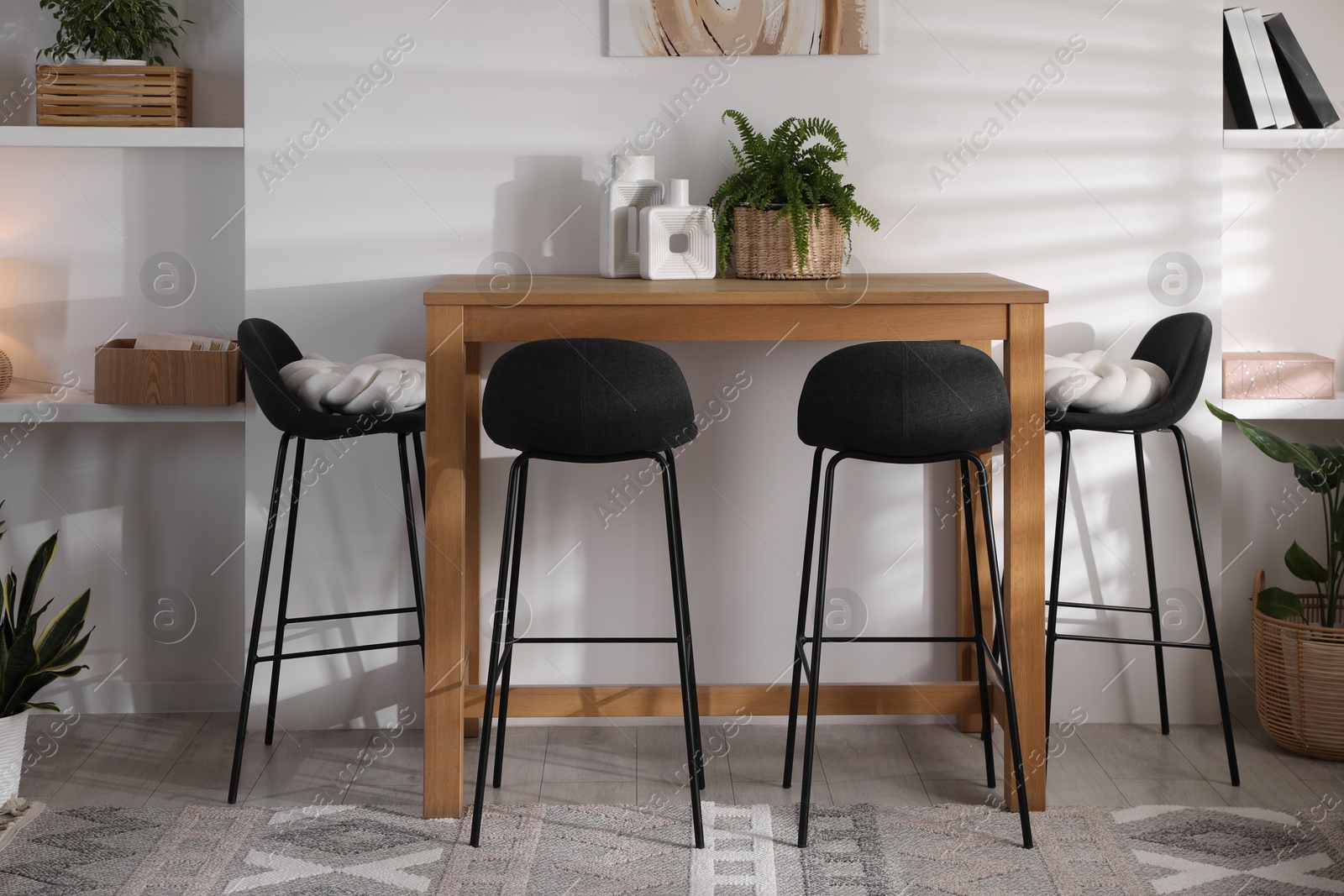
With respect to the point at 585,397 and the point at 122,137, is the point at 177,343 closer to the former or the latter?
the point at 122,137

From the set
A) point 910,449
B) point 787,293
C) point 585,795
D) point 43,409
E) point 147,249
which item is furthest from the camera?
point 147,249

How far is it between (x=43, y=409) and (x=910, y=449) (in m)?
2.09

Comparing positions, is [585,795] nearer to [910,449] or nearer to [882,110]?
[910,449]

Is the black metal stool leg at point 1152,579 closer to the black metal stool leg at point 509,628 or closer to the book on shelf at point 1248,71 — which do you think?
the book on shelf at point 1248,71

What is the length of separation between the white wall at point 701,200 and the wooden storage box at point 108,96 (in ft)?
0.76

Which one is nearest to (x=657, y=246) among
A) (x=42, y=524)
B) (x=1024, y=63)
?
(x=1024, y=63)

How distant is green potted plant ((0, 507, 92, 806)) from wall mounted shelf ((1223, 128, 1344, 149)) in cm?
294

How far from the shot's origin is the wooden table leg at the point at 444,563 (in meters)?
2.33

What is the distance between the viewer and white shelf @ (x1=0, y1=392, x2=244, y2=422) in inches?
110

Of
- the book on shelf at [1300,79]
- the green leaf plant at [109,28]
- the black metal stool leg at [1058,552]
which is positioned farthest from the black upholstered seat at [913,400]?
the green leaf plant at [109,28]

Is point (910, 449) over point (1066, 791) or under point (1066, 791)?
over

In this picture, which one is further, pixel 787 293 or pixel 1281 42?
pixel 1281 42

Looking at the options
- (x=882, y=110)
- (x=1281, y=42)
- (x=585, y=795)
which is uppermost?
(x=1281, y=42)

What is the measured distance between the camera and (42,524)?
3066mm
